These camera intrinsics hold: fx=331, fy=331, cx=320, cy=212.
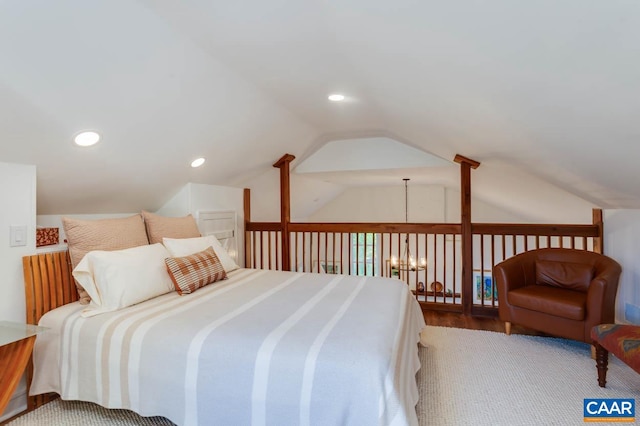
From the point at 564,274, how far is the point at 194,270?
3263 millimetres

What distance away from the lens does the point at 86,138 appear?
2.12 meters

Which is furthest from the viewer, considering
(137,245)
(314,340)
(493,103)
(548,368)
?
(137,245)

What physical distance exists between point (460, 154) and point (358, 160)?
1.41 meters

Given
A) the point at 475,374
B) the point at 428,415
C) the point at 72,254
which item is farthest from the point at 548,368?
the point at 72,254

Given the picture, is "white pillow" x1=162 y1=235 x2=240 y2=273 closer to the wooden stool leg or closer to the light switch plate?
the light switch plate

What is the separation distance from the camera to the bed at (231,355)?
138 cm

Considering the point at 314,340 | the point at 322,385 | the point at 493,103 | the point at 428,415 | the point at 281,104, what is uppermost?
the point at 281,104

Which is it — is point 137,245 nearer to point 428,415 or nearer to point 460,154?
point 428,415

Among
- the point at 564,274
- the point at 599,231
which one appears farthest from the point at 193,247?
the point at 599,231

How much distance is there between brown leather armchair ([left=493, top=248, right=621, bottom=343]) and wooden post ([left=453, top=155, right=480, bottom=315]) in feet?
1.96

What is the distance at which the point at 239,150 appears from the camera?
3.54 meters

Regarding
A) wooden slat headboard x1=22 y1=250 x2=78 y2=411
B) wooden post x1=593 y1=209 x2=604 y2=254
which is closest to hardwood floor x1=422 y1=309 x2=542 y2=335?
wooden post x1=593 y1=209 x2=604 y2=254

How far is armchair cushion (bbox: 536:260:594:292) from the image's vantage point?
2951 mm

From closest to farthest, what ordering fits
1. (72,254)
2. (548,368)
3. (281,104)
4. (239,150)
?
(72,254), (548,368), (281,104), (239,150)
